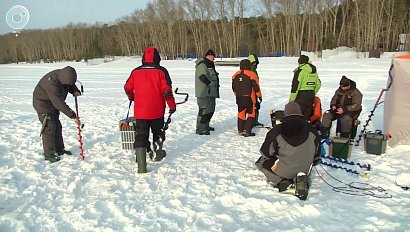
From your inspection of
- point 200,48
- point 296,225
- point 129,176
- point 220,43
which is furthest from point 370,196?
point 200,48

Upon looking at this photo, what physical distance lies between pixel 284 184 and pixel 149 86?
7.83 ft

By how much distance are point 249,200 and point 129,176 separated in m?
1.89

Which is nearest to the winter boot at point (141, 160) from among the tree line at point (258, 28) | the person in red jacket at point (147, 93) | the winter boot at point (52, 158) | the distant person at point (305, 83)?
the person in red jacket at point (147, 93)

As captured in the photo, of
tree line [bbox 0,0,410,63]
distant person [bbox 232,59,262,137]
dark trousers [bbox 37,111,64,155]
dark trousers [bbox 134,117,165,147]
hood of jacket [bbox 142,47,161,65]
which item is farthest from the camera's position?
tree line [bbox 0,0,410,63]

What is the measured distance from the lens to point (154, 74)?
508cm

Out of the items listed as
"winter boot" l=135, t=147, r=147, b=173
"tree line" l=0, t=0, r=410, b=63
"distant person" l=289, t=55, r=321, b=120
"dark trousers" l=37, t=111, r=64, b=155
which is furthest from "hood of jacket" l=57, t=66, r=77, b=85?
"tree line" l=0, t=0, r=410, b=63

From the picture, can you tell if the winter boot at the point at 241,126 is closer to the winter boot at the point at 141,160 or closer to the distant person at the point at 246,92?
the distant person at the point at 246,92

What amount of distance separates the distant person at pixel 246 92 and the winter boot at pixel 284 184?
3068 mm

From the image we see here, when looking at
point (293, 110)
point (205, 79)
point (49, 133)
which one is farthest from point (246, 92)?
point (49, 133)

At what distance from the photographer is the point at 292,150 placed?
4277 millimetres

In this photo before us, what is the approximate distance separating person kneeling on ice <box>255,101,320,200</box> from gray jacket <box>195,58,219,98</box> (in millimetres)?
3197

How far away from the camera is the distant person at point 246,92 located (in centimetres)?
727

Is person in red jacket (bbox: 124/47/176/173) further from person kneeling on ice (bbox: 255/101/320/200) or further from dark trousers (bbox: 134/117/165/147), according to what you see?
person kneeling on ice (bbox: 255/101/320/200)

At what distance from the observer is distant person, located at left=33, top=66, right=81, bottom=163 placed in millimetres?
5441
